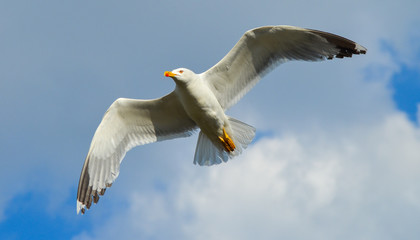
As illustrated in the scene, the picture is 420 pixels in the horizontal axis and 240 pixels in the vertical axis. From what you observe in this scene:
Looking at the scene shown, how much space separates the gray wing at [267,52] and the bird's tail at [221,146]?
57 cm

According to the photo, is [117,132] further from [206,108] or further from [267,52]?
[267,52]

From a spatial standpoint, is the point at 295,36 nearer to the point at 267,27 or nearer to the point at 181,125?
the point at 267,27

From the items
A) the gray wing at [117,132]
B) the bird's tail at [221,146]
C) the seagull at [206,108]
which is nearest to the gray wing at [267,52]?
the seagull at [206,108]

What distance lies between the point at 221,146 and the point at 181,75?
1.66 m

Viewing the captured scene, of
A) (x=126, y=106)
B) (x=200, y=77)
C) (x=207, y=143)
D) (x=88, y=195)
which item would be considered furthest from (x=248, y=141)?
(x=88, y=195)

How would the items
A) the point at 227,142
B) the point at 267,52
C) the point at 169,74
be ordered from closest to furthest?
the point at 169,74
the point at 267,52
the point at 227,142

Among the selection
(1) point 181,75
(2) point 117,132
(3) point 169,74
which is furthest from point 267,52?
(2) point 117,132

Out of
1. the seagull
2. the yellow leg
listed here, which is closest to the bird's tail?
the seagull

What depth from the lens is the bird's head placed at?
378 inches

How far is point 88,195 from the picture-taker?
35.2 feet

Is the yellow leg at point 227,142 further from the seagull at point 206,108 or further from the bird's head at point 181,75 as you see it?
the bird's head at point 181,75

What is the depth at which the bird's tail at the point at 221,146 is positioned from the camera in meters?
10.6

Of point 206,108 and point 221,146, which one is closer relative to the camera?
point 206,108

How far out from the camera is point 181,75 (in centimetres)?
963
